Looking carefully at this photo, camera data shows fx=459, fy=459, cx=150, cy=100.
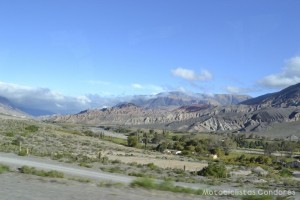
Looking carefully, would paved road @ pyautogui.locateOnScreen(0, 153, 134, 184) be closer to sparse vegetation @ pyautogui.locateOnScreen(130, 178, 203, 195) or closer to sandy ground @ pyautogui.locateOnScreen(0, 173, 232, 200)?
sparse vegetation @ pyautogui.locateOnScreen(130, 178, 203, 195)

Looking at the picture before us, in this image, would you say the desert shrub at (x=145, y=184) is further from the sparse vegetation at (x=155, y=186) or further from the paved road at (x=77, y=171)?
the paved road at (x=77, y=171)

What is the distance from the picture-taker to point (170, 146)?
11619 centimetres

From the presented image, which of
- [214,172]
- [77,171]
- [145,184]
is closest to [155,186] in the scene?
[145,184]

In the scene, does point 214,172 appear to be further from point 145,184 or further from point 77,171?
point 145,184

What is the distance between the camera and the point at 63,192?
1811 centimetres

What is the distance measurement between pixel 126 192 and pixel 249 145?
471 ft

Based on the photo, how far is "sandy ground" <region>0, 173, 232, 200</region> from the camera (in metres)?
16.6

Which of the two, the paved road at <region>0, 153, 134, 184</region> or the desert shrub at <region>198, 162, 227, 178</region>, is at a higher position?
the paved road at <region>0, 153, 134, 184</region>

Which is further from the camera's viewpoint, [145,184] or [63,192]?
[145,184]

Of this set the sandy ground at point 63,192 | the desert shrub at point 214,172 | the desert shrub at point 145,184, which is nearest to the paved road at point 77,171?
the desert shrub at point 145,184

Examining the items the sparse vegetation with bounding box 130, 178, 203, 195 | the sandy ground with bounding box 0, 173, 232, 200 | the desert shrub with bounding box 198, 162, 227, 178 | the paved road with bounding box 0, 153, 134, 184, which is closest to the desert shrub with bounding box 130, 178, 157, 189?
the sparse vegetation with bounding box 130, 178, 203, 195

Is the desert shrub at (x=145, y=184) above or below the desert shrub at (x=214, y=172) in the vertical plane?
above

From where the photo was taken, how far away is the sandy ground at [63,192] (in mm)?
16578

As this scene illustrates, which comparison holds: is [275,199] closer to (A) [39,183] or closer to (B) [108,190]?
(B) [108,190]
